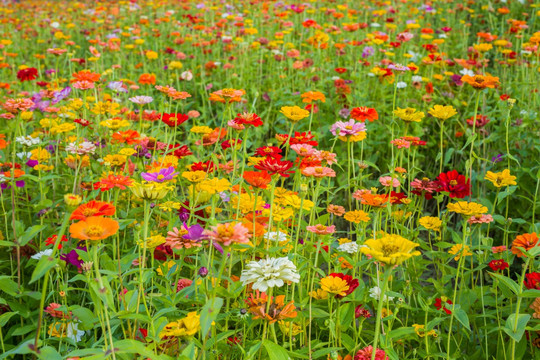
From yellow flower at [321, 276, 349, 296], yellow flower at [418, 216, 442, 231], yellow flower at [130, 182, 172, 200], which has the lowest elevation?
yellow flower at [418, 216, 442, 231]

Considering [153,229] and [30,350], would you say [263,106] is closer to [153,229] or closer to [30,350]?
[153,229]

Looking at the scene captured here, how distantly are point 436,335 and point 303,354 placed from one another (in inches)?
20.5

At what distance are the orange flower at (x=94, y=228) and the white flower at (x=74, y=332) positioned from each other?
54cm

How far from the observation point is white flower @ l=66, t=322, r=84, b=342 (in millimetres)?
1525

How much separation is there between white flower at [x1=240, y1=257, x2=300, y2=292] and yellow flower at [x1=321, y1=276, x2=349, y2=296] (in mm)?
166

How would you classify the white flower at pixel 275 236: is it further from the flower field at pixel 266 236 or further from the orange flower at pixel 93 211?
the orange flower at pixel 93 211

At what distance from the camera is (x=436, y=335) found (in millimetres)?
1627

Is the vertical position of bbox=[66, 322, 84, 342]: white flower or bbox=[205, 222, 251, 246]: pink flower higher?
bbox=[205, 222, 251, 246]: pink flower

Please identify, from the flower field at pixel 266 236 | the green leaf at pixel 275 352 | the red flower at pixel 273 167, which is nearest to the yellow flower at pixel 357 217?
the flower field at pixel 266 236

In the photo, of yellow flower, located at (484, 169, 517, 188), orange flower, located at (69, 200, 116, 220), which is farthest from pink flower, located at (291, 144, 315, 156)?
yellow flower, located at (484, 169, 517, 188)

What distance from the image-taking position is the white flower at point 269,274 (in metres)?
1.22

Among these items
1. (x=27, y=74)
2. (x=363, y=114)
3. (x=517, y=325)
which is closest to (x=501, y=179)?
(x=363, y=114)

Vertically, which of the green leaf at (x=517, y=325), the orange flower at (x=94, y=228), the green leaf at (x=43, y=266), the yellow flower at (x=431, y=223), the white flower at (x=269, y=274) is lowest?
the green leaf at (x=517, y=325)

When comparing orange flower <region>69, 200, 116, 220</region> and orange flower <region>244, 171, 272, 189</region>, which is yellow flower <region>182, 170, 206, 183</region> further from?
orange flower <region>69, 200, 116, 220</region>
